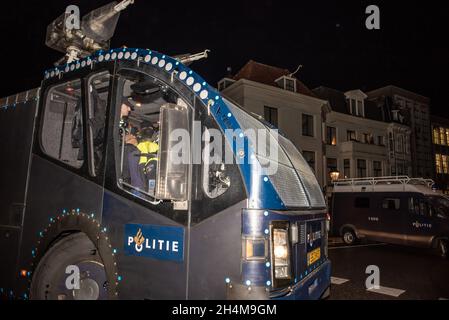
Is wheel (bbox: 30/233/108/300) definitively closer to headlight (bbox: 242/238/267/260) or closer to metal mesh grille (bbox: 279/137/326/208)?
headlight (bbox: 242/238/267/260)

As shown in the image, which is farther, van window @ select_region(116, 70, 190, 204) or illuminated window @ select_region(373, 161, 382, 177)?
illuminated window @ select_region(373, 161, 382, 177)

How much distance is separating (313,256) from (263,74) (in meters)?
20.3

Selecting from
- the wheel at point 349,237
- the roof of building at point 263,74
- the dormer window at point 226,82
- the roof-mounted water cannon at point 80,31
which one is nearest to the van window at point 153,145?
the roof-mounted water cannon at point 80,31

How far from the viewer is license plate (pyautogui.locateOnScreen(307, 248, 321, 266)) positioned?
336 cm

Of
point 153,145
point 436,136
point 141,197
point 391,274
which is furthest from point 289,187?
point 436,136

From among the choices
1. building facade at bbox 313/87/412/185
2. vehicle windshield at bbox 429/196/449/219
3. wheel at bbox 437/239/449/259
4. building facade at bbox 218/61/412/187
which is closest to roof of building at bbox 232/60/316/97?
building facade at bbox 218/61/412/187

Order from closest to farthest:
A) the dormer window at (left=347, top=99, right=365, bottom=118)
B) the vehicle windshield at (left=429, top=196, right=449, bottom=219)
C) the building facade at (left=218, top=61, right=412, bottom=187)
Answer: the vehicle windshield at (left=429, top=196, right=449, bottom=219)
the building facade at (left=218, top=61, right=412, bottom=187)
the dormer window at (left=347, top=99, right=365, bottom=118)

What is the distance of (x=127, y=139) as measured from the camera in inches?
137

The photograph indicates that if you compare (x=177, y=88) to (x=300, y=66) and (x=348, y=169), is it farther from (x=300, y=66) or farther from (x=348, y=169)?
(x=348, y=169)

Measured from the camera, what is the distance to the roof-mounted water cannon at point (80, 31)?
430cm

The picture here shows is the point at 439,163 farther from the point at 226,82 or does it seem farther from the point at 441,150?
the point at 226,82

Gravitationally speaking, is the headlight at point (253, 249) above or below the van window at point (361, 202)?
below

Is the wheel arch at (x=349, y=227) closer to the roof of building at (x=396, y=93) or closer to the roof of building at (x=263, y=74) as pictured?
the roof of building at (x=263, y=74)

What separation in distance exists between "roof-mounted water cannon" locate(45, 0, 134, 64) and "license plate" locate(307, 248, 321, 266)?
3.92 m
